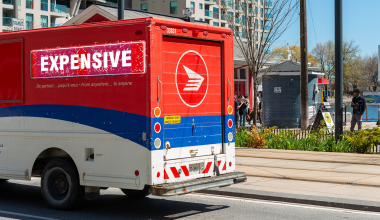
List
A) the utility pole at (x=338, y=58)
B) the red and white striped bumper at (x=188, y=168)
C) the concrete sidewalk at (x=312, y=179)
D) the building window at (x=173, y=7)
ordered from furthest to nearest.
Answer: the building window at (x=173, y=7), the utility pole at (x=338, y=58), the concrete sidewalk at (x=312, y=179), the red and white striped bumper at (x=188, y=168)

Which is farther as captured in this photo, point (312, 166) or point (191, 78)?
point (312, 166)

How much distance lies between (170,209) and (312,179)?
3477 mm

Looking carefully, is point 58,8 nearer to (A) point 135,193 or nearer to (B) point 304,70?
(B) point 304,70

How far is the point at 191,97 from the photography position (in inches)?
308

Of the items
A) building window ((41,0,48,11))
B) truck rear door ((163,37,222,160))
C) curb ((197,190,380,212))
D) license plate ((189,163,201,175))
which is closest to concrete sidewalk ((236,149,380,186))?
curb ((197,190,380,212))

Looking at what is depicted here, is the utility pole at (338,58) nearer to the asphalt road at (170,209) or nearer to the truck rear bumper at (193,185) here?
the asphalt road at (170,209)

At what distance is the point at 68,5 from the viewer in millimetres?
64188

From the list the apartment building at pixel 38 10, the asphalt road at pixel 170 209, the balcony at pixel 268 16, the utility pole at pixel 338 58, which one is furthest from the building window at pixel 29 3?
the asphalt road at pixel 170 209

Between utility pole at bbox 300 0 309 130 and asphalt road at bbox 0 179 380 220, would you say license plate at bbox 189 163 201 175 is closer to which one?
asphalt road at bbox 0 179 380 220

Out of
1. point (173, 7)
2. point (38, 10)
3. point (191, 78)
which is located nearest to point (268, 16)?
point (191, 78)

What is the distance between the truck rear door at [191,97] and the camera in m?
7.41

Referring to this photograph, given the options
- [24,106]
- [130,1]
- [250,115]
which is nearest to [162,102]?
[24,106]

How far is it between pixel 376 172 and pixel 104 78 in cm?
651

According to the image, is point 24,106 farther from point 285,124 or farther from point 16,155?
point 285,124
